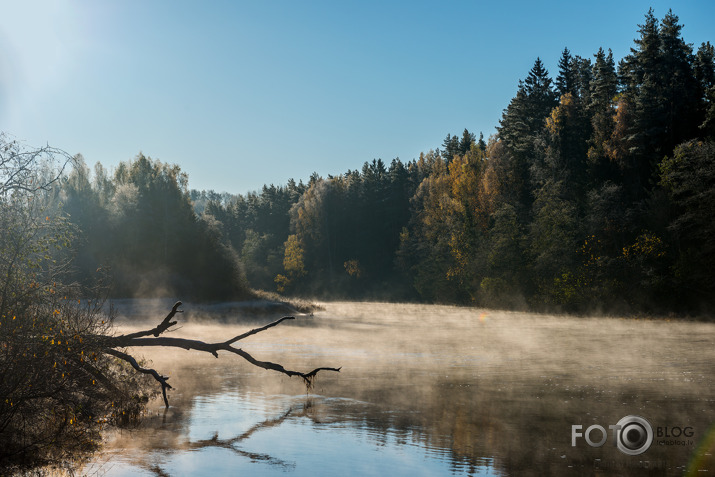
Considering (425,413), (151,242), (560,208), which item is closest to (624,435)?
(425,413)

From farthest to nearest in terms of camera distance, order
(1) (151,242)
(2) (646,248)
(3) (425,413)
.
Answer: (1) (151,242)
(2) (646,248)
(3) (425,413)

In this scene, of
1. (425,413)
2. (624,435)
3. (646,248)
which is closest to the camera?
(624,435)

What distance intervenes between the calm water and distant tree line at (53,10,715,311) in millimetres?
26038

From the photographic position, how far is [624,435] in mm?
13406

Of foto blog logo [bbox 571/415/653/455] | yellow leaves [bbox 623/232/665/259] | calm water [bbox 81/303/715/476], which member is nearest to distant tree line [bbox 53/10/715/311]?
yellow leaves [bbox 623/232/665/259]

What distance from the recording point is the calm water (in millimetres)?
11367

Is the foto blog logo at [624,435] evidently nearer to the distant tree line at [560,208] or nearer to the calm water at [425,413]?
the calm water at [425,413]

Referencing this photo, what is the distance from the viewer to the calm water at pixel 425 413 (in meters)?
11.4

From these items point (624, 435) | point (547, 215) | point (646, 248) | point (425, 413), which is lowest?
point (425, 413)

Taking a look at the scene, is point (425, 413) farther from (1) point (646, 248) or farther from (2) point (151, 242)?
(2) point (151, 242)

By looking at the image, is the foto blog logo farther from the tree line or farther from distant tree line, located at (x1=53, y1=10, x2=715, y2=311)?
the tree line

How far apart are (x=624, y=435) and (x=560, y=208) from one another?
6063 centimetres

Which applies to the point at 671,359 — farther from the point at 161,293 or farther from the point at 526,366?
the point at 161,293

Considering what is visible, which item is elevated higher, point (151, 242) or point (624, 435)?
point (151, 242)
